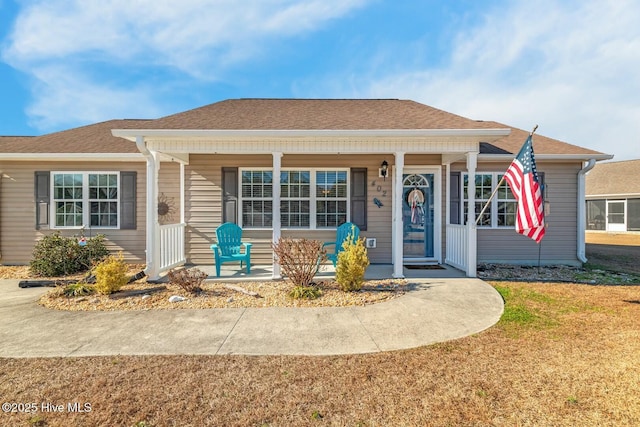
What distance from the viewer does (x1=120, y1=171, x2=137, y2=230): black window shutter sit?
24.4 feet

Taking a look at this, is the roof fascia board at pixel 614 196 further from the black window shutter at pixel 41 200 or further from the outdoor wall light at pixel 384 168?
the black window shutter at pixel 41 200

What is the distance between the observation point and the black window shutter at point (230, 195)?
728 centimetres

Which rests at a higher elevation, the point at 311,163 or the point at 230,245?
the point at 311,163

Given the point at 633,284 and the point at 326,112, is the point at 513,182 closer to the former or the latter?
the point at 633,284

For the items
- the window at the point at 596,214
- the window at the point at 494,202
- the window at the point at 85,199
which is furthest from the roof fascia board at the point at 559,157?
the window at the point at 596,214

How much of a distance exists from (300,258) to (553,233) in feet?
22.1

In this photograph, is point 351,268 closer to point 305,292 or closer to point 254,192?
point 305,292

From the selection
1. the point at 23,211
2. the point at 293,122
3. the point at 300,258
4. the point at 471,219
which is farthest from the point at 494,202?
the point at 23,211

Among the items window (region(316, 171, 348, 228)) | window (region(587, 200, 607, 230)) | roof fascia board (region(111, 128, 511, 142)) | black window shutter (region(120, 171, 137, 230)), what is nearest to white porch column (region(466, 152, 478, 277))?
roof fascia board (region(111, 128, 511, 142))

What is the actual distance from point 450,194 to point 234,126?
17.4ft

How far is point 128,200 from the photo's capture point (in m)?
7.44

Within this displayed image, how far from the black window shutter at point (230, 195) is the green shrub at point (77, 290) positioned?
115 inches

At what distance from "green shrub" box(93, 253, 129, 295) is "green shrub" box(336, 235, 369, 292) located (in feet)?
11.9

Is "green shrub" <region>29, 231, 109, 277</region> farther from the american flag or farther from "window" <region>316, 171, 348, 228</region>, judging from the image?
the american flag
